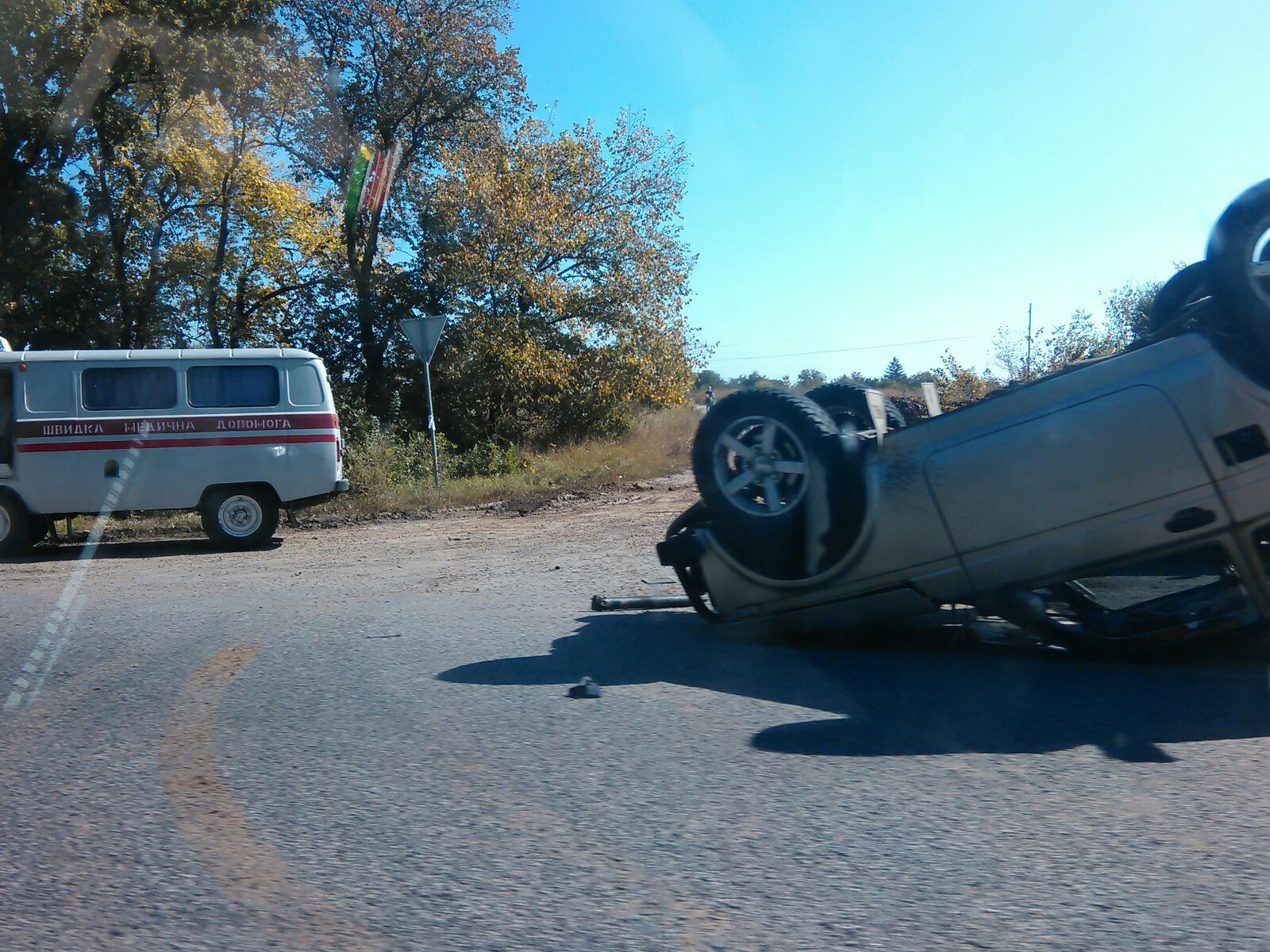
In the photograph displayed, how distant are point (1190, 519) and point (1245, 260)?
1.22 m

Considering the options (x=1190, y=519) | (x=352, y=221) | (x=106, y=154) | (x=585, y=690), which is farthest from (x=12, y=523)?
(x=352, y=221)

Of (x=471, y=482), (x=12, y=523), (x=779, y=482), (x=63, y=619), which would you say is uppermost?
(x=471, y=482)

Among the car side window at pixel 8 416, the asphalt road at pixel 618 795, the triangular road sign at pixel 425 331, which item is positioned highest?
the triangular road sign at pixel 425 331

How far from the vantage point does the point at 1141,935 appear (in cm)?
273

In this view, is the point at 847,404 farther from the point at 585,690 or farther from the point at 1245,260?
the point at 585,690

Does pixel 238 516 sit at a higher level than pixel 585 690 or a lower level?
higher

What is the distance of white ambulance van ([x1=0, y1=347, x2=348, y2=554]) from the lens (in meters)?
12.2

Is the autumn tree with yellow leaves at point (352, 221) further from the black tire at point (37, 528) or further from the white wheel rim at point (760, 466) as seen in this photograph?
the white wheel rim at point (760, 466)

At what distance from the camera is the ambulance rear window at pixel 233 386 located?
12586mm

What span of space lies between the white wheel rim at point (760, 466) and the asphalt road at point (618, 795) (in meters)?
0.84

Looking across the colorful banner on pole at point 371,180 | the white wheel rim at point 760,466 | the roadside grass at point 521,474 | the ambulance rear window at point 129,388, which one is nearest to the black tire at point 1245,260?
the white wheel rim at point 760,466

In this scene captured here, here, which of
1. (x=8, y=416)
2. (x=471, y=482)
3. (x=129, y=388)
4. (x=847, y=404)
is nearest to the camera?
(x=847, y=404)

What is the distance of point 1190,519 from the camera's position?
4.94 m

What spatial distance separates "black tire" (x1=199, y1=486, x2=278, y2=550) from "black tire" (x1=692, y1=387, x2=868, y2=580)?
8.29 m
